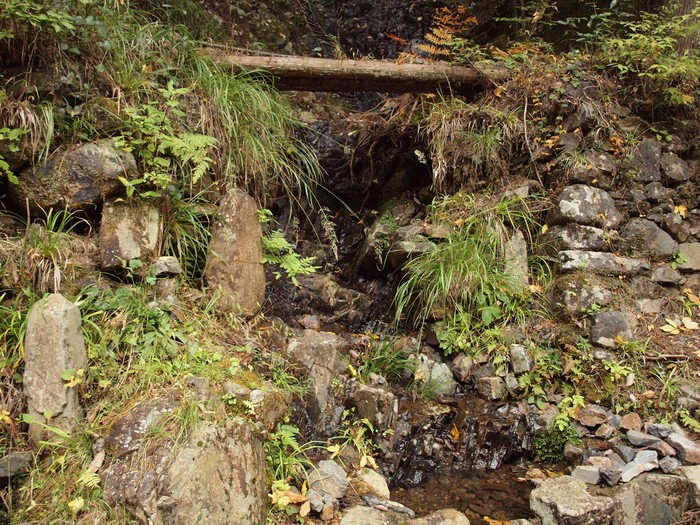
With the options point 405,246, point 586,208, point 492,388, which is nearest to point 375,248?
point 405,246

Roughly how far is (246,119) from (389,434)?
8.98 ft

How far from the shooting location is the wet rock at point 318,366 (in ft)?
10.7

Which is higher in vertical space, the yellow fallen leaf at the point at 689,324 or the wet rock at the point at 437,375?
the yellow fallen leaf at the point at 689,324

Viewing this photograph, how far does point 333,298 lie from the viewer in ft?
16.0

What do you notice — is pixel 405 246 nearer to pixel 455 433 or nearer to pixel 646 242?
pixel 455 433

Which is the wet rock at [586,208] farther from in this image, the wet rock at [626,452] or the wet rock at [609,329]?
the wet rock at [626,452]

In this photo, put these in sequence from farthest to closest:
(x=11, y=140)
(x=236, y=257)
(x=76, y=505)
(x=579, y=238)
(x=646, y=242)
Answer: (x=646, y=242)
(x=579, y=238)
(x=236, y=257)
(x=11, y=140)
(x=76, y=505)

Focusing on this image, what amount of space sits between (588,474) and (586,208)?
235 centimetres

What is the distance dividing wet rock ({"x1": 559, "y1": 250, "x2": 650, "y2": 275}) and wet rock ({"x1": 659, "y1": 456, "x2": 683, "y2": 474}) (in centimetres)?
163

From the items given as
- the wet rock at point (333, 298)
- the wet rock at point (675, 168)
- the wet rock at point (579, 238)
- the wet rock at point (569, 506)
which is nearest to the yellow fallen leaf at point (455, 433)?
the wet rock at point (569, 506)

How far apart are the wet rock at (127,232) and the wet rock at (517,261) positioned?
291 centimetres

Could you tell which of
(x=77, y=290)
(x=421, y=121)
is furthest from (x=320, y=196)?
(x=77, y=290)

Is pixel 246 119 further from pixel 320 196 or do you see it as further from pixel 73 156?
pixel 320 196

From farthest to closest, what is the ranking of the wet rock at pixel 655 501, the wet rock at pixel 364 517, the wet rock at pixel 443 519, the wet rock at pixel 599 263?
1. the wet rock at pixel 599 263
2. the wet rock at pixel 655 501
3. the wet rock at pixel 443 519
4. the wet rock at pixel 364 517
